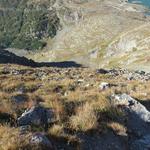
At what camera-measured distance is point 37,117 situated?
42.8 feet

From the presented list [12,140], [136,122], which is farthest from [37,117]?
[136,122]

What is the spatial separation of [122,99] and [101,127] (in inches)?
123

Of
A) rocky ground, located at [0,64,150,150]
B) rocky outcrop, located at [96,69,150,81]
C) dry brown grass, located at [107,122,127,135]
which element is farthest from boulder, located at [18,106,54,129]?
rocky outcrop, located at [96,69,150,81]

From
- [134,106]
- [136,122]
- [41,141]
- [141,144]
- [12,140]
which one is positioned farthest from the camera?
[134,106]

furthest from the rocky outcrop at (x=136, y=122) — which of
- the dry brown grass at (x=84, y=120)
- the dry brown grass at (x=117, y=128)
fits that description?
the dry brown grass at (x=84, y=120)

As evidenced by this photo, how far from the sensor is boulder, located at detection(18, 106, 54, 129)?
41.8 ft

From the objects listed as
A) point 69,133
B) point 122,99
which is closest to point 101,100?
point 122,99

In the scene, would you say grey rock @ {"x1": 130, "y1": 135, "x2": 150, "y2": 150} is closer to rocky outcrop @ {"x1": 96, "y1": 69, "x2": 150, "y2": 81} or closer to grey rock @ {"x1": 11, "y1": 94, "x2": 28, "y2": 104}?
grey rock @ {"x1": 11, "y1": 94, "x2": 28, "y2": 104}

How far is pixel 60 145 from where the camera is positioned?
11.9 metres

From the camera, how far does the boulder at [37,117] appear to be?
12.7m

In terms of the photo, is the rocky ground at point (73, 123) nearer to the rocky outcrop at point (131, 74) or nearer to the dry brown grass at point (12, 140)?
the dry brown grass at point (12, 140)

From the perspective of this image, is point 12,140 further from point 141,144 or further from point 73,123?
point 141,144

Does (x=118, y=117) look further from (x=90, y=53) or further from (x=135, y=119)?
(x=90, y=53)

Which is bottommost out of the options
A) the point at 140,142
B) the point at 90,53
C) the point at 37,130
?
the point at 90,53
